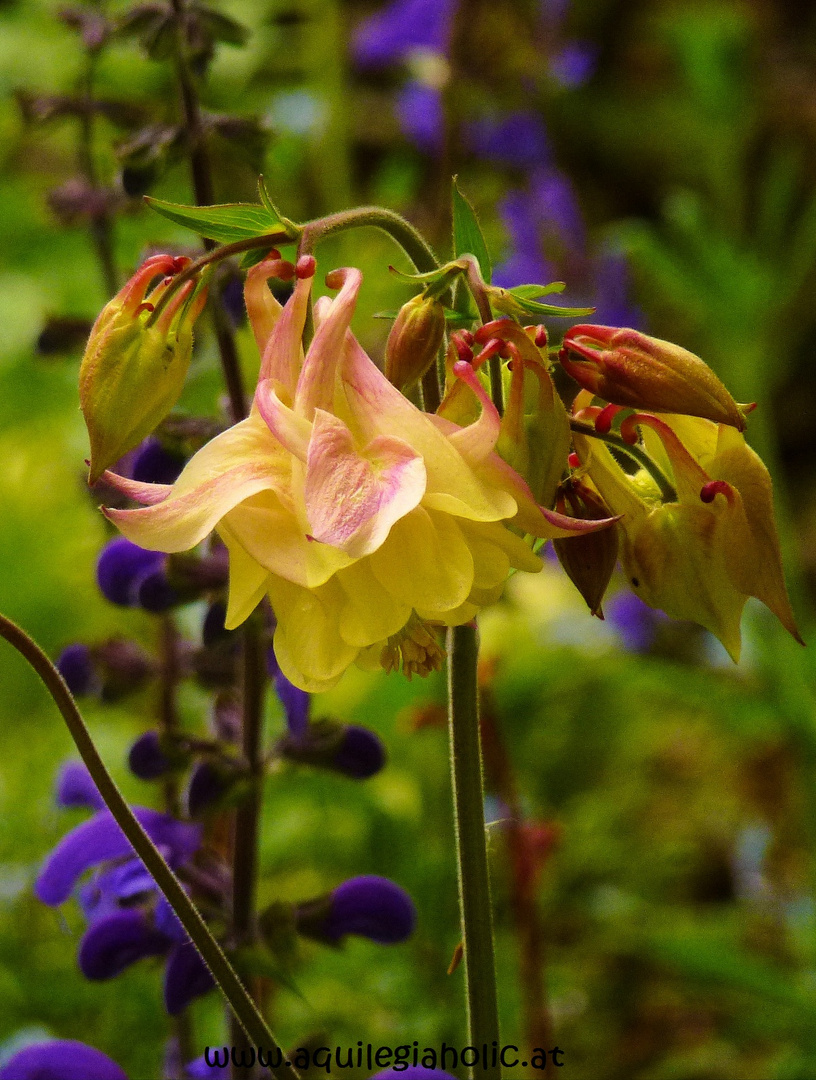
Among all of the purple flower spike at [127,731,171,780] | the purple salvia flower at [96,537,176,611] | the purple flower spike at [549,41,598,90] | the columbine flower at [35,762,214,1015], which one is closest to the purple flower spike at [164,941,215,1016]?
the columbine flower at [35,762,214,1015]

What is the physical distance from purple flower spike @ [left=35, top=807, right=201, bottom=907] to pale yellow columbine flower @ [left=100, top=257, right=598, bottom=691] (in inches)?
13.3

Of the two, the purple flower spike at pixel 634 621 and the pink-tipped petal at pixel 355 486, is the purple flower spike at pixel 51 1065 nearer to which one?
the pink-tipped petal at pixel 355 486

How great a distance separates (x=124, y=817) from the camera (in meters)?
0.48

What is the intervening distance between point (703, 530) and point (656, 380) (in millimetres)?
67

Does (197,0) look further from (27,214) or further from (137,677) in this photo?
(27,214)

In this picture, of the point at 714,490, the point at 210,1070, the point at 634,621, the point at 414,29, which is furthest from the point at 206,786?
the point at 414,29

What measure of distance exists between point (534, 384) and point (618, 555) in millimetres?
88

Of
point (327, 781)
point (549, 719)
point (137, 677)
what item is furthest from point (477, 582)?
point (549, 719)

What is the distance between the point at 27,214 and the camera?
2281 millimetres

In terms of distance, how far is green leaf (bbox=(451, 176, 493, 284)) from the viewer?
496 millimetres

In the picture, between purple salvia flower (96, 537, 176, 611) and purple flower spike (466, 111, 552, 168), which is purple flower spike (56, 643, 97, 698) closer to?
purple salvia flower (96, 537, 176, 611)

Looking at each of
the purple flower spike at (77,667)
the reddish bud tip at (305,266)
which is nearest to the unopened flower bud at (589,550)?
the reddish bud tip at (305,266)

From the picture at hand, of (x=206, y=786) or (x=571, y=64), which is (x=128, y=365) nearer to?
(x=206, y=786)

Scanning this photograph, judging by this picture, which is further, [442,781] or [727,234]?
[727,234]
